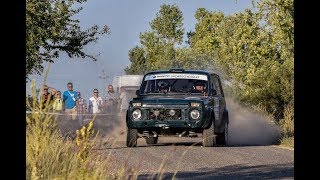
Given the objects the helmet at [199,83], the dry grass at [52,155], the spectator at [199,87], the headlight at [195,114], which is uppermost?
the helmet at [199,83]

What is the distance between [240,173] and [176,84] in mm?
8053

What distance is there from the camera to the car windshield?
24078 millimetres

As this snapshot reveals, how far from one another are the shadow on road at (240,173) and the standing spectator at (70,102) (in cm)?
1077

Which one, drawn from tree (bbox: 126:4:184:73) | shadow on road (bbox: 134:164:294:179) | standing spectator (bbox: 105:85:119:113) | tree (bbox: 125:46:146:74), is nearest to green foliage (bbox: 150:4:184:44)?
tree (bbox: 126:4:184:73)

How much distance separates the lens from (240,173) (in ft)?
53.4

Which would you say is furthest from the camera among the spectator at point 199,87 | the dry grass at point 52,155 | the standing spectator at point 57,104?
the spectator at point 199,87

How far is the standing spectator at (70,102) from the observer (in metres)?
28.1

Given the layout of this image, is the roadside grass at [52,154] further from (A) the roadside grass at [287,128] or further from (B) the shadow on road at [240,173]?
(A) the roadside grass at [287,128]

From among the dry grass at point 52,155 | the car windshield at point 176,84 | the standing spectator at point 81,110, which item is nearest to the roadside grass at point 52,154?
the dry grass at point 52,155

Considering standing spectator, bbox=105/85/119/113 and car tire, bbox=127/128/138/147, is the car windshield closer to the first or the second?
car tire, bbox=127/128/138/147

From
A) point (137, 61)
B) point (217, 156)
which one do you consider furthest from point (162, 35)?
point (217, 156)
